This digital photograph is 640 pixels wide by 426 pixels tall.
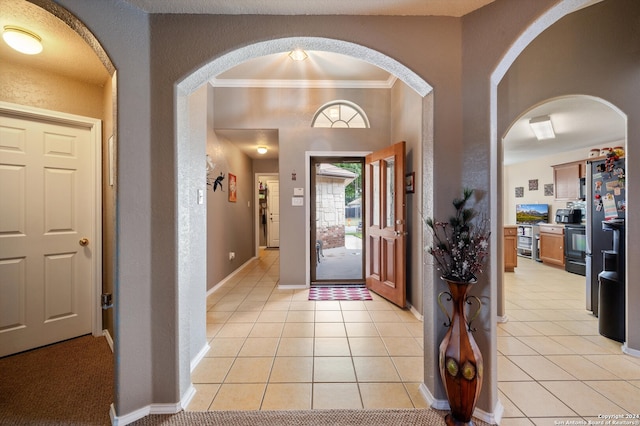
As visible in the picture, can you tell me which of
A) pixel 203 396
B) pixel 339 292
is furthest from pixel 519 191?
pixel 203 396

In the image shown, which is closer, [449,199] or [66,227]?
[449,199]

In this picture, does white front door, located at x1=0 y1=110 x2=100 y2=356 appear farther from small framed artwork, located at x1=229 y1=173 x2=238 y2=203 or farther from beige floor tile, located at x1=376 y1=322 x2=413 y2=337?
beige floor tile, located at x1=376 y1=322 x2=413 y2=337

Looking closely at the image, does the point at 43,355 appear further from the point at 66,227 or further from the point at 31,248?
the point at 66,227

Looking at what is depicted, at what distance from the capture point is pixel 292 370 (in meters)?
1.93

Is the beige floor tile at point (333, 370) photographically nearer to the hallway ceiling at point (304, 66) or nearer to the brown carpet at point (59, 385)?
the brown carpet at point (59, 385)

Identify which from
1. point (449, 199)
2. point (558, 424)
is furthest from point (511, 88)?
point (558, 424)

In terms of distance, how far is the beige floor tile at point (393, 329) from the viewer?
2473mm

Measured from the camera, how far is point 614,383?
1.78m

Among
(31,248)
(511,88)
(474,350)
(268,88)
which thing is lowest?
(474,350)

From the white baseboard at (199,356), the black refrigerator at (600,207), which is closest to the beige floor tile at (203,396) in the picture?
the white baseboard at (199,356)

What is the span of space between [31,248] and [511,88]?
4.78 m

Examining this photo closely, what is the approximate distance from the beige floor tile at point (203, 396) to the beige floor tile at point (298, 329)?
32.1 inches

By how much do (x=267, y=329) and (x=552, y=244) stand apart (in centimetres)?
623

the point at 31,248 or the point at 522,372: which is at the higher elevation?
the point at 31,248
